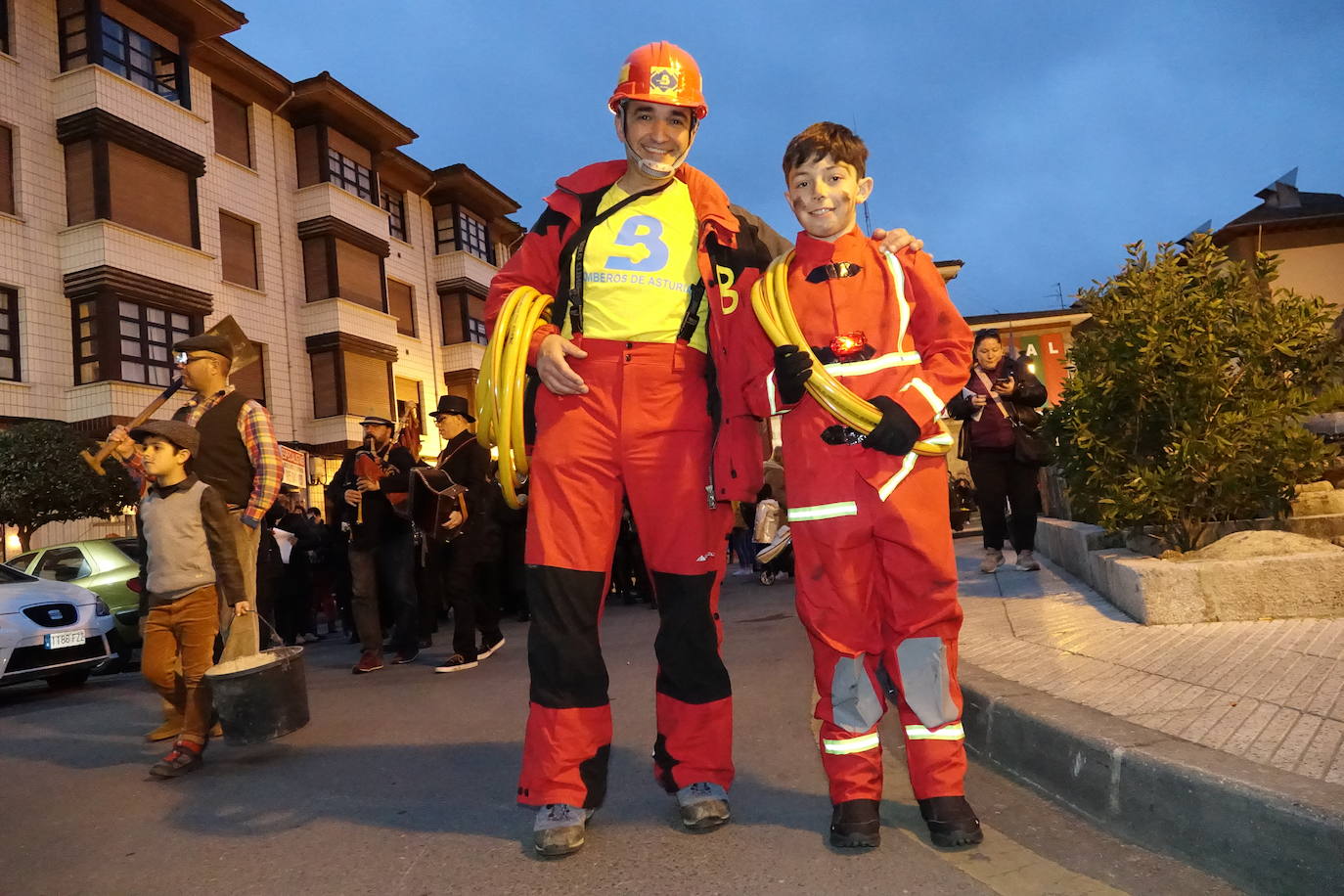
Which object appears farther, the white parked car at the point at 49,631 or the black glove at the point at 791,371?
the white parked car at the point at 49,631

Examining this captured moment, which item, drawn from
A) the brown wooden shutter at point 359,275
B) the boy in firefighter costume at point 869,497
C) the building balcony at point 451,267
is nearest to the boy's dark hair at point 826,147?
the boy in firefighter costume at point 869,497

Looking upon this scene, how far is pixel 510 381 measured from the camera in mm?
3369

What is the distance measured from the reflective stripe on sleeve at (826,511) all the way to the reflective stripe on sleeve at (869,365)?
1.38ft

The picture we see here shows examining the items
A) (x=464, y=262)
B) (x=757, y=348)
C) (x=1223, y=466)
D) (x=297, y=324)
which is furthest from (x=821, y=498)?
(x=464, y=262)

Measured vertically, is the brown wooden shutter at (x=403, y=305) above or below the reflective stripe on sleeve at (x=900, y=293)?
above

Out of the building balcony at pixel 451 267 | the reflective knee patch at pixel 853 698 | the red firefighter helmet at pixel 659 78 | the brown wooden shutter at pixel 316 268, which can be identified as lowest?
the reflective knee patch at pixel 853 698

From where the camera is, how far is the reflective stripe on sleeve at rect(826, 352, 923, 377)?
122 inches

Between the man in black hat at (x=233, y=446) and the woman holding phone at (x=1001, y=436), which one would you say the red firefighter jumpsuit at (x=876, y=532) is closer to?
the man in black hat at (x=233, y=446)

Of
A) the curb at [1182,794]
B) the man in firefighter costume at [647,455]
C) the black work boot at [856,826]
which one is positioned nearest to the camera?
the curb at [1182,794]

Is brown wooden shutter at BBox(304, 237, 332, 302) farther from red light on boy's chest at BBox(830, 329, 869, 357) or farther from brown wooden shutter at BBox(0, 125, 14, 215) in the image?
red light on boy's chest at BBox(830, 329, 869, 357)

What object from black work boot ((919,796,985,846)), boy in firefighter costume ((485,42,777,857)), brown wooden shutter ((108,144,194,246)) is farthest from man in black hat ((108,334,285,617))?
brown wooden shutter ((108,144,194,246))

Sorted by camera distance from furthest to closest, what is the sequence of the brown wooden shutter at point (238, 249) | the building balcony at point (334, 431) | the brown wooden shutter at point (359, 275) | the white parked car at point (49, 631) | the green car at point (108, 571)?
1. the brown wooden shutter at point (359, 275)
2. the building balcony at point (334, 431)
3. the brown wooden shutter at point (238, 249)
4. the green car at point (108, 571)
5. the white parked car at point (49, 631)

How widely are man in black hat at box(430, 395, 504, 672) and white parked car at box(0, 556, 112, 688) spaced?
3.12 metres

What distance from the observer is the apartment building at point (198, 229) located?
19.4 metres
